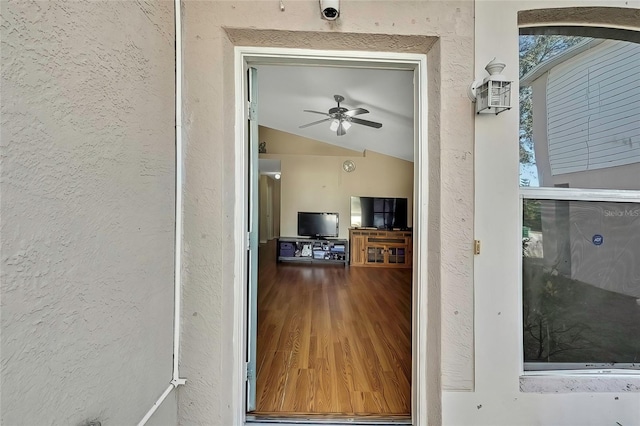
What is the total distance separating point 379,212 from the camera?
5.91m

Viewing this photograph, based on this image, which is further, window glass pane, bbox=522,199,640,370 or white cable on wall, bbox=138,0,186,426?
window glass pane, bbox=522,199,640,370

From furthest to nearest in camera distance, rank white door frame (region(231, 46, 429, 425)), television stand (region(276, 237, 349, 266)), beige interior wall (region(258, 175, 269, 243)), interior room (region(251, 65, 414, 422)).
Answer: beige interior wall (region(258, 175, 269, 243)), television stand (region(276, 237, 349, 266)), interior room (region(251, 65, 414, 422)), white door frame (region(231, 46, 429, 425))

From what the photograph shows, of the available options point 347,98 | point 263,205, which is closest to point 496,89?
point 347,98

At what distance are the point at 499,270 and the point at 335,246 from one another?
4.68 metres

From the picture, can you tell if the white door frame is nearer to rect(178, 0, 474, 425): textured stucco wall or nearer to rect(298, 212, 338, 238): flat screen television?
rect(178, 0, 474, 425): textured stucco wall

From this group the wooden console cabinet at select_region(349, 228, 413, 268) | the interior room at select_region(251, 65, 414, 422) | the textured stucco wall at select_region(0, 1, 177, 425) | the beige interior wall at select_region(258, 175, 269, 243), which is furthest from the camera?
the beige interior wall at select_region(258, 175, 269, 243)

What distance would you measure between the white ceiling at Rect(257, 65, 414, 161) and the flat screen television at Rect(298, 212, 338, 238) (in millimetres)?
1808

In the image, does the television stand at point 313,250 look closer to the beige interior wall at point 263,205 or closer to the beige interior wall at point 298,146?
the beige interior wall at point 298,146

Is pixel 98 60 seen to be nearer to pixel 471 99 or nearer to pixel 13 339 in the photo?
pixel 13 339

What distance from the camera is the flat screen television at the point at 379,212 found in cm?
587

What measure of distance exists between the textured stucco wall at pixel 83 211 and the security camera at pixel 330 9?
0.66 metres

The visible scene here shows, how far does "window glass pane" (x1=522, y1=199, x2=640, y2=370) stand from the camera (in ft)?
4.15

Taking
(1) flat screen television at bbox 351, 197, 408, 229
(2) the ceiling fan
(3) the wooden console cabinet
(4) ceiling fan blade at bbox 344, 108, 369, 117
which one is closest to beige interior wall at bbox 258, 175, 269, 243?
(1) flat screen television at bbox 351, 197, 408, 229

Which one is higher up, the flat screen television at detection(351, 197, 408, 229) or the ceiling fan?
the ceiling fan
